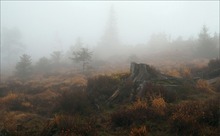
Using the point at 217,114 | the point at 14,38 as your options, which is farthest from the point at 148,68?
the point at 14,38

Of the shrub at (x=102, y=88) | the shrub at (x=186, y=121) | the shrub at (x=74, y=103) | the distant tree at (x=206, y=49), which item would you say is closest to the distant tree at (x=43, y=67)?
the distant tree at (x=206, y=49)

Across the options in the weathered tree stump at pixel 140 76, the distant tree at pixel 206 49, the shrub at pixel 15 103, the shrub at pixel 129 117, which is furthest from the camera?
the distant tree at pixel 206 49

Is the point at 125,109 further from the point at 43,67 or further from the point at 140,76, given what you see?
the point at 43,67

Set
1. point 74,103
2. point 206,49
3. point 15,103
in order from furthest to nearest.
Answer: point 206,49
point 15,103
point 74,103

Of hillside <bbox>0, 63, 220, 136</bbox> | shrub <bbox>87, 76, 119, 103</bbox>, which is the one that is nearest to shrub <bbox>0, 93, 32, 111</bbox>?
hillside <bbox>0, 63, 220, 136</bbox>

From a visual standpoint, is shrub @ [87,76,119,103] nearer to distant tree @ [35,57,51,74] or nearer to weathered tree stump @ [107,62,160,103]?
weathered tree stump @ [107,62,160,103]

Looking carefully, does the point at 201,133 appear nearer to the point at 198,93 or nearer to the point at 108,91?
the point at 198,93

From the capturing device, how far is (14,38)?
2657 inches

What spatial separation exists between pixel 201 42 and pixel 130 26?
295ft

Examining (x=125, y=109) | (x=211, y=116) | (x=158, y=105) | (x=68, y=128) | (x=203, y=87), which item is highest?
(x=203, y=87)

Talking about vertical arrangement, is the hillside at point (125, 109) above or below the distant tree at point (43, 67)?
below

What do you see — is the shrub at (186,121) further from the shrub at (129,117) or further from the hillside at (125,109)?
the shrub at (129,117)

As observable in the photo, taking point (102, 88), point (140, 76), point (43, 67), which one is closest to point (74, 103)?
point (102, 88)

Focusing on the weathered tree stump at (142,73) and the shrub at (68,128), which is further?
the weathered tree stump at (142,73)
